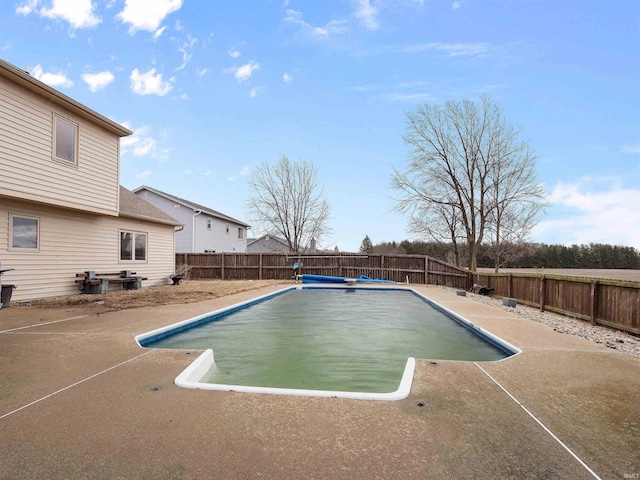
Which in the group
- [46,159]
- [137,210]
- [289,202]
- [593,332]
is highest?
[289,202]

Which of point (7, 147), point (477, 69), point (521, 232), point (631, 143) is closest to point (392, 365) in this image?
point (7, 147)

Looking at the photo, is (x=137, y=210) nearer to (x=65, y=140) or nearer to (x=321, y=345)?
(x=65, y=140)

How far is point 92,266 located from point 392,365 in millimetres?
9257

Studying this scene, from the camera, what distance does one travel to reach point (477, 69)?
501 inches

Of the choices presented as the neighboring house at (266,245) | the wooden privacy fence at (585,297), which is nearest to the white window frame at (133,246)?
the wooden privacy fence at (585,297)

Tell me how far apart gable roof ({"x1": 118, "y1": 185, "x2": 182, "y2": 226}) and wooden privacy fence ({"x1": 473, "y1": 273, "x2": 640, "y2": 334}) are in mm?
11497

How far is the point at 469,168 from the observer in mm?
17891

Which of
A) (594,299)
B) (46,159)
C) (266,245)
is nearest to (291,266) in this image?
(46,159)

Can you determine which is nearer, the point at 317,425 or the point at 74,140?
the point at 317,425

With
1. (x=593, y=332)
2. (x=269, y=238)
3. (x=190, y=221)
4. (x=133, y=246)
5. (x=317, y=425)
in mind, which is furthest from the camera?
(x=269, y=238)

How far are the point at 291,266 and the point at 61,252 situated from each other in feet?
31.1

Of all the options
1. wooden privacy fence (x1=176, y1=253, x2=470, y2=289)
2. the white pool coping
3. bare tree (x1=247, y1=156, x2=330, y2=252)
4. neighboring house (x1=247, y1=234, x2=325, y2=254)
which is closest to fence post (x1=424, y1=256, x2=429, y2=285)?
wooden privacy fence (x1=176, y1=253, x2=470, y2=289)

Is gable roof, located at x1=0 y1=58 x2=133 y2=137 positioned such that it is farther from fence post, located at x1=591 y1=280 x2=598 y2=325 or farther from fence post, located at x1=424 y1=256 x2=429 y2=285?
fence post, located at x1=424 y1=256 x2=429 y2=285

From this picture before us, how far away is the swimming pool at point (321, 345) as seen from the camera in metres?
3.64
